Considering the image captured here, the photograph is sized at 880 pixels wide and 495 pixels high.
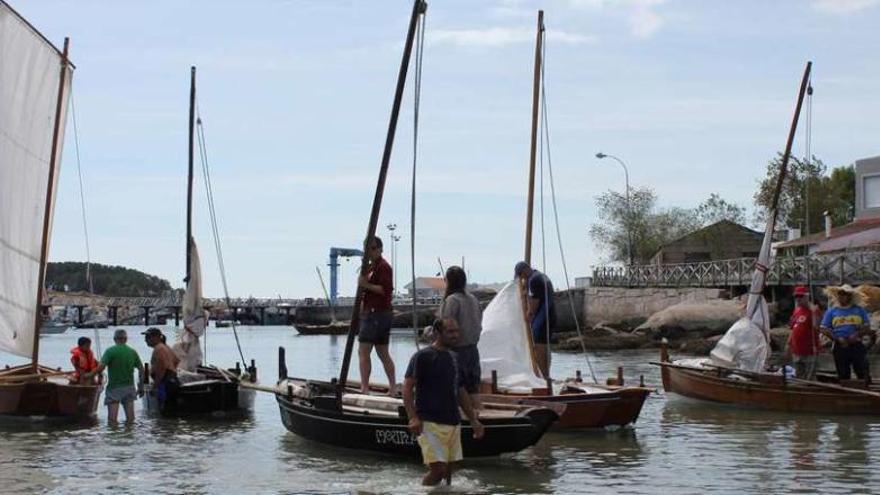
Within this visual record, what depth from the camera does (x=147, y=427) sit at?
25.3m

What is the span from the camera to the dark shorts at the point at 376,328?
21109 millimetres

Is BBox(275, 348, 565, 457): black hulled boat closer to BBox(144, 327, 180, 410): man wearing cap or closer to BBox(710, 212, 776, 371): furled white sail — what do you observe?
BBox(144, 327, 180, 410): man wearing cap

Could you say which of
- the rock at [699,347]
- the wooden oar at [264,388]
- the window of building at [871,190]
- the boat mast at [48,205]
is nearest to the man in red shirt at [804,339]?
the wooden oar at [264,388]

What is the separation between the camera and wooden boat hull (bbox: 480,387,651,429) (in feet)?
73.3

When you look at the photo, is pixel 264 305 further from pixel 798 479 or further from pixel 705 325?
pixel 798 479

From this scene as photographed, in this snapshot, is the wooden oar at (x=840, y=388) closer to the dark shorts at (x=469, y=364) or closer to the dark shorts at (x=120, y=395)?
the dark shorts at (x=469, y=364)

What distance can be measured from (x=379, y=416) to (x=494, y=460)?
5.57 ft

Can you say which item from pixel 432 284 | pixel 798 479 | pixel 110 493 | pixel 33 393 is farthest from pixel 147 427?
pixel 432 284

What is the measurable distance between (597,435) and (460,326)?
16.2 feet

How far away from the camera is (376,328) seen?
69.3 feet

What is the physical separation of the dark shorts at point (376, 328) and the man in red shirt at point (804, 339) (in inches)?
367

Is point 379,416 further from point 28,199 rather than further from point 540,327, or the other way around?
point 28,199

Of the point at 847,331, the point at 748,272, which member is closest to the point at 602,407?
the point at 847,331

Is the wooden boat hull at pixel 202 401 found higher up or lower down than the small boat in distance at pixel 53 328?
lower down
